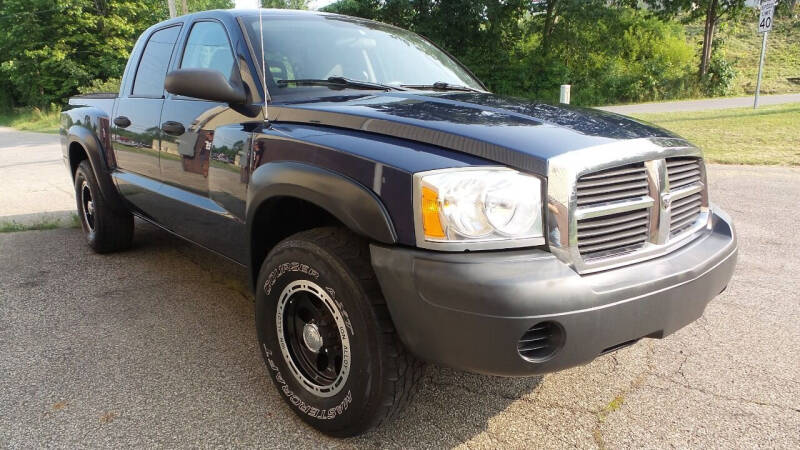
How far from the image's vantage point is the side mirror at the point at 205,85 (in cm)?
255

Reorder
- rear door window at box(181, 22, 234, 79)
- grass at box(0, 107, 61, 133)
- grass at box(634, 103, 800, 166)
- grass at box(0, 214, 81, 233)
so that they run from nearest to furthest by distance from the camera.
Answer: rear door window at box(181, 22, 234, 79), grass at box(0, 214, 81, 233), grass at box(634, 103, 800, 166), grass at box(0, 107, 61, 133)

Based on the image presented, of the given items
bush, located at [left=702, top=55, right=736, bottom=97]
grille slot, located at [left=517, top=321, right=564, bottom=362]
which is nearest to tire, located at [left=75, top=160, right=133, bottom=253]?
grille slot, located at [left=517, top=321, right=564, bottom=362]

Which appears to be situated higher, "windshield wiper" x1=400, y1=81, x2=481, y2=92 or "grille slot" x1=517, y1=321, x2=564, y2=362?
"windshield wiper" x1=400, y1=81, x2=481, y2=92

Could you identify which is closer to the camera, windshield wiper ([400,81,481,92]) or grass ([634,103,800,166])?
windshield wiper ([400,81,481,92])

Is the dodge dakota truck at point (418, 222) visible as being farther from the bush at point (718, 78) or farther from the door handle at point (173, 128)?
the bush at point (718, 78)

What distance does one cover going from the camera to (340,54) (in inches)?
119

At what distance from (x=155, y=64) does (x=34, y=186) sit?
18.5 feet

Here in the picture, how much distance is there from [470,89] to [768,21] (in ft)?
47.1

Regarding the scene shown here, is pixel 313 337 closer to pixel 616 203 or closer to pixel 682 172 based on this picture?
pixel 616 203

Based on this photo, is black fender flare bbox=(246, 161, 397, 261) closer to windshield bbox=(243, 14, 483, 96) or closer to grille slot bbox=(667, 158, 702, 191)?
windshield bbox=(243, 14, 483, 96)

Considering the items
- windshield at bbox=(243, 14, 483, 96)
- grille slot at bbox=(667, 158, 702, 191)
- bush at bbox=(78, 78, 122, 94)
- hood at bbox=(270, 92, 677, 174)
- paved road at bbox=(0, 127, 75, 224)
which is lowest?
paved road at bbox=(0, 127, 75, 224)

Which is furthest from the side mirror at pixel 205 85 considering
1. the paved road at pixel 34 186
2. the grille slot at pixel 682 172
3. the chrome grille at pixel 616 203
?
the paved road at pixel 34 186

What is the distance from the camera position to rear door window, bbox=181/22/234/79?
2932 mm

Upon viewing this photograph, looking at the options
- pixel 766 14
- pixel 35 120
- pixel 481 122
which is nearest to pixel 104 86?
pixel 35 120
